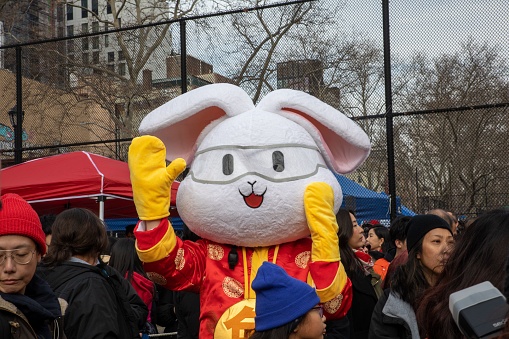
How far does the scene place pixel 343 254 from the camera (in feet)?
15.0

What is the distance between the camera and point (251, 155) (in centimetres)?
388

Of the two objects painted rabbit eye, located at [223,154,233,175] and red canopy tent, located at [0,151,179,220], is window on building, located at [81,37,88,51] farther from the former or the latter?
painted rabbit eye, located at [223,154,233,175]

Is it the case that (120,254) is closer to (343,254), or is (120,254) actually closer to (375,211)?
(343,254)

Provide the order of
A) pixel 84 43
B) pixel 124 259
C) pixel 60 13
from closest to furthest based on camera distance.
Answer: pixel 124 259 → pixel 84 43 → pixel 60 13

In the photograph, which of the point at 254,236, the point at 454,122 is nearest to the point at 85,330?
the point at 254,236

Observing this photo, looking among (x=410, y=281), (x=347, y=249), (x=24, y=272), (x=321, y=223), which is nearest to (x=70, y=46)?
(x=347, y=249)

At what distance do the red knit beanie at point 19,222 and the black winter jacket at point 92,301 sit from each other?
0.78 meters

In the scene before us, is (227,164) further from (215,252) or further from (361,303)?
(361,303)

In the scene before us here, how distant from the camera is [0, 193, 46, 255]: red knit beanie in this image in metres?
2.84

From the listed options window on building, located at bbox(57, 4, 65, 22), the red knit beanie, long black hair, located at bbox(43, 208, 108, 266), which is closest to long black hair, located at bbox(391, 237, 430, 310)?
long black hair, located at bbox(43, 208, 108, 266)

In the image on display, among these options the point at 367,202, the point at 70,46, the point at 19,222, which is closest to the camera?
the point at 19,222

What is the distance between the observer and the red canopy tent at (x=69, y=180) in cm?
752

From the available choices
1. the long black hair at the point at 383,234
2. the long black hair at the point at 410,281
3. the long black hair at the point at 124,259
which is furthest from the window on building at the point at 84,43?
the long black hair at the point at 410,281

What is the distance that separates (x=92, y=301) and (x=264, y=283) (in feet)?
4.55
